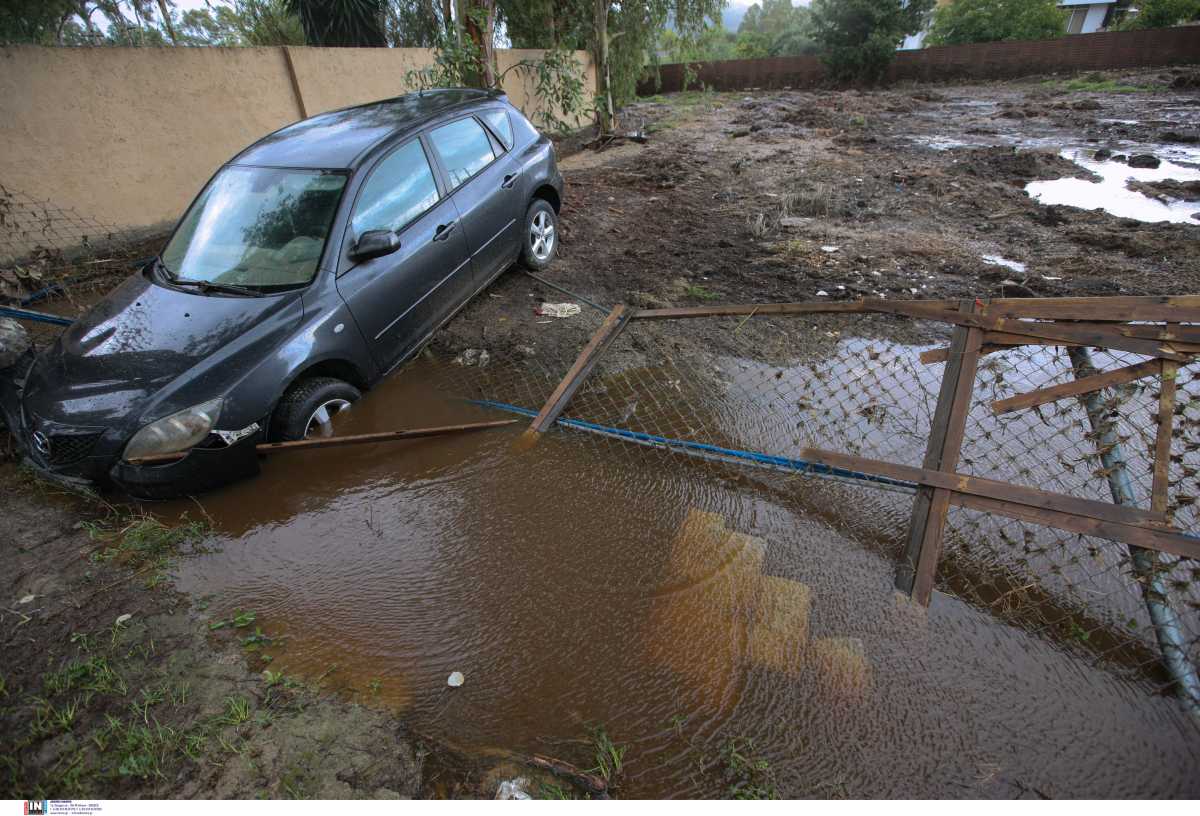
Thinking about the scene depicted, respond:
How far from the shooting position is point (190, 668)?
2312 millimetres

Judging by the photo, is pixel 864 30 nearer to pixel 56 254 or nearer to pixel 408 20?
pixel 408 20

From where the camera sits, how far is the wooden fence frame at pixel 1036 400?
85.8 inches

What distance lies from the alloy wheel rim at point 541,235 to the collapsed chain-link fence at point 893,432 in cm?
116

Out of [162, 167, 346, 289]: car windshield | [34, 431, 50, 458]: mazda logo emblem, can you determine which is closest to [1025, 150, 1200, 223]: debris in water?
[162, 167, 346, 289]: car windshield

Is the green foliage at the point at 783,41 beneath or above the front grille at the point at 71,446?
above

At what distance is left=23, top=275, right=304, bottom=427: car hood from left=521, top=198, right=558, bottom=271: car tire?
2.57 meters

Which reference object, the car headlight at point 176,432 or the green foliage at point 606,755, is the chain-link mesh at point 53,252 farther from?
the green foliage at point 606,755

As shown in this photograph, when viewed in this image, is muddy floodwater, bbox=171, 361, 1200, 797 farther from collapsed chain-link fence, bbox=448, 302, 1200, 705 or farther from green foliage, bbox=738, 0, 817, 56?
green foliage, bbox=738, 0, 817, 56

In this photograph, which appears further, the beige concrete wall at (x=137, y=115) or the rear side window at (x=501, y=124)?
the beige concrete wall at (x=137, y=115)

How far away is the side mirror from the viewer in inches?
140

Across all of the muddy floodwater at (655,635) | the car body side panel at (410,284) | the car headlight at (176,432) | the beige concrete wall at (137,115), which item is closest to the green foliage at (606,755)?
the muddy floodwater at (655,635)
